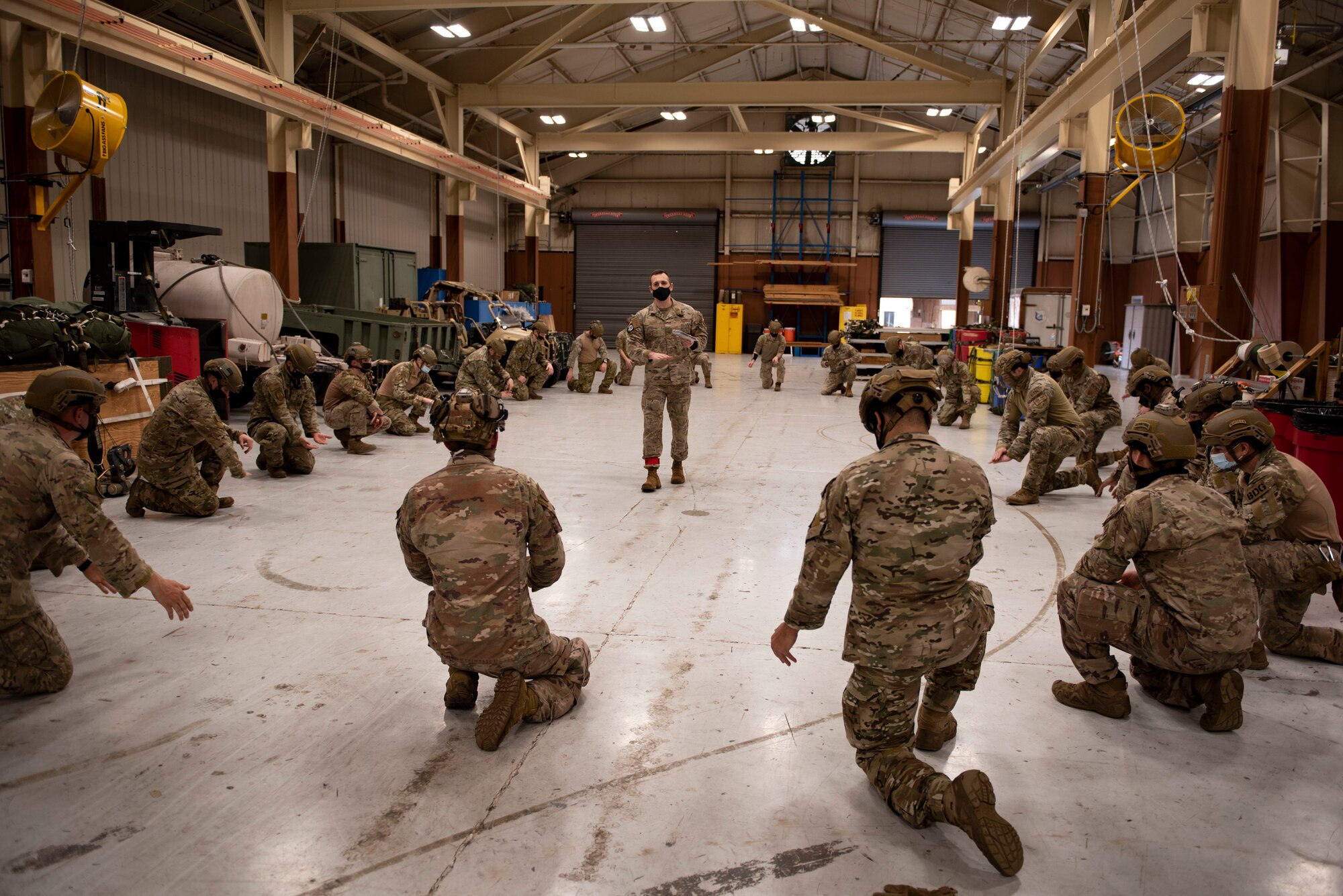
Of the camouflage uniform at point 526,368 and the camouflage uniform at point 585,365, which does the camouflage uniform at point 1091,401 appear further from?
the camouflage uniform at point 585,365

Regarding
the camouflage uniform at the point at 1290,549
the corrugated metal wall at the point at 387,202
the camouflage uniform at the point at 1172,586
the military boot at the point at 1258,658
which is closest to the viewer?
the camouflage uniform at the point at 1172,586

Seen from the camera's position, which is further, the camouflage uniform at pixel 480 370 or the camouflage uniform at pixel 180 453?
the camouflage uniform at pixel 480 370

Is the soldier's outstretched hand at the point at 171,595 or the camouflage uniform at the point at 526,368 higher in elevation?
the camouflage uniform at the point at 526,368

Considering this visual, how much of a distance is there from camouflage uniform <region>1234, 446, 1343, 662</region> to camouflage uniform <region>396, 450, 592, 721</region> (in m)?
3.24

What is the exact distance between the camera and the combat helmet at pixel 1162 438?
10.9ft

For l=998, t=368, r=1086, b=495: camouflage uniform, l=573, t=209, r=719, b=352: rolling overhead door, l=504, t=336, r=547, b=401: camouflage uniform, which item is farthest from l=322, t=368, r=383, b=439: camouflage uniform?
l=573, t=209, r=719, b=352: rolling overhead door

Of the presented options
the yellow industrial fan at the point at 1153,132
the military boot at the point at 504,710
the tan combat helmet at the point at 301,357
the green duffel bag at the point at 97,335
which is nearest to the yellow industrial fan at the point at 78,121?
the green duffel bag at the point at 97,335

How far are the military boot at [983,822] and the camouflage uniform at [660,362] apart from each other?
5159 mm

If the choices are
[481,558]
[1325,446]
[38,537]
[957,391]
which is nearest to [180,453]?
[38,537]

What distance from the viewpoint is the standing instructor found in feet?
24.9

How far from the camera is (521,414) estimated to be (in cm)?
1284

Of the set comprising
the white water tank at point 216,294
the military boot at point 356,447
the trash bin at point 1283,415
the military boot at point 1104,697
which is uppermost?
the white water tank at point 216,294

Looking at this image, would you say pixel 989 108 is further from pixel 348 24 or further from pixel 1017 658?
pixel 1017 658

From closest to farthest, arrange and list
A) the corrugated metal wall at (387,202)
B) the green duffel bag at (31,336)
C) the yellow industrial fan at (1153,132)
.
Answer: the green duffel bag at (31,336), the yellow industrial fan at (1153,132), the corrugated metal wall at (387,202)
